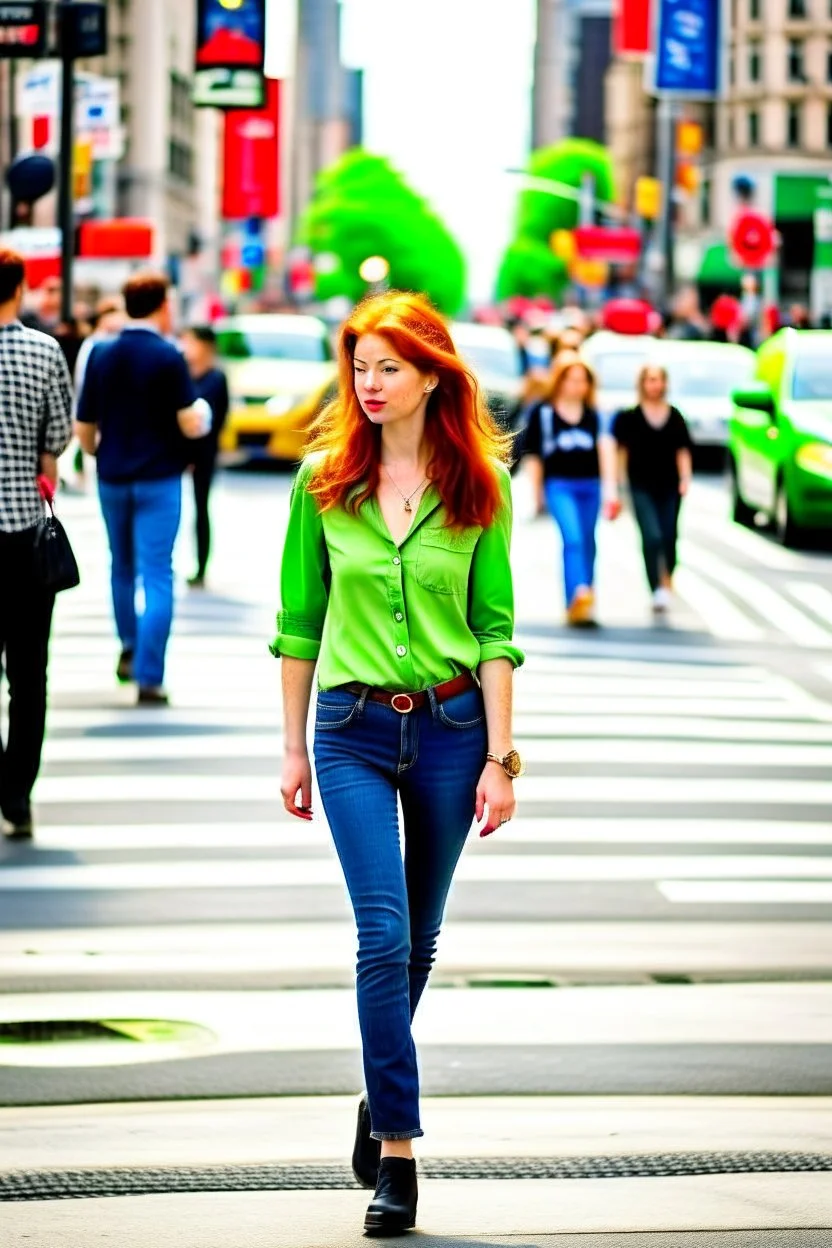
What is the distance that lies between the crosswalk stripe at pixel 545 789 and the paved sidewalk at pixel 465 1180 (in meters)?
3.96

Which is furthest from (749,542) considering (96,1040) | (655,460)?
(96,1040)

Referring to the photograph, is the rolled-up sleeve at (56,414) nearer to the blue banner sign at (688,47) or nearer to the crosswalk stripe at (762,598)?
the crosswalk stripe at (762,598)

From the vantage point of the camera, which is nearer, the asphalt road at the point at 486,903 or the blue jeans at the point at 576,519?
the asphalt road at the point at 486,903

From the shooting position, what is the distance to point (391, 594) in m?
4.59

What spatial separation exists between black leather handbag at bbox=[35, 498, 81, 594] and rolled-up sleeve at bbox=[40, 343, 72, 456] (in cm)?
26

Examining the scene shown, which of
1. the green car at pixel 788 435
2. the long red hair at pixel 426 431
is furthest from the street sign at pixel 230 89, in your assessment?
the long red hair at pixel 426 431

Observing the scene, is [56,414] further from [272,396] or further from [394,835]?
[272,396]

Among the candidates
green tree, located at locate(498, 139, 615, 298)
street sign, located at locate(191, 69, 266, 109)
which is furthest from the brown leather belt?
green tree, located at locate(498, 139, 615, 298)

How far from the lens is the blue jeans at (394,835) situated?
4477 mm

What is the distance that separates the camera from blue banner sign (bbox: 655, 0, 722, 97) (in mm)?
47125

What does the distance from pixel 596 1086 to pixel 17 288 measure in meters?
3.56

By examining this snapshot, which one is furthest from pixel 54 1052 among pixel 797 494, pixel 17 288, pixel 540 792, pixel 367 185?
pixel 367 185

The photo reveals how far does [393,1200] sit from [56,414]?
427 cm

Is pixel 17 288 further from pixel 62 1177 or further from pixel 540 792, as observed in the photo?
pixel 62 1177
